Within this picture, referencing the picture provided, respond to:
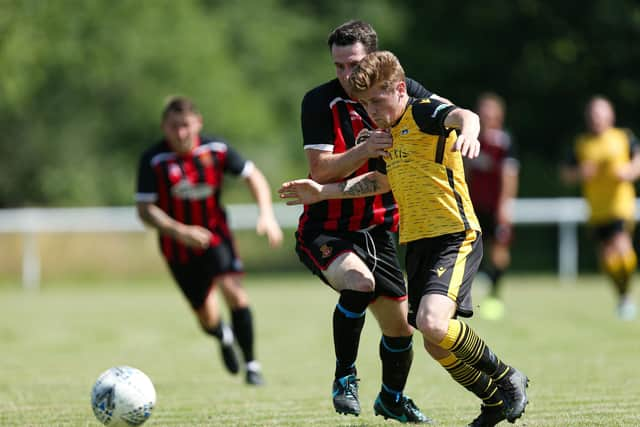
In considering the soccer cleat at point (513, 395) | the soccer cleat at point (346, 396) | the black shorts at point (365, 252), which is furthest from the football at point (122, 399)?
the soccer cleat at point (513, 395)

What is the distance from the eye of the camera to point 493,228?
13039 millimetres

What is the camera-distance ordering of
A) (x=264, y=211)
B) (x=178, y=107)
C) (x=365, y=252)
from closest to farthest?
(x=365, y=252), (x=264, y=211), (x=178, y=107)

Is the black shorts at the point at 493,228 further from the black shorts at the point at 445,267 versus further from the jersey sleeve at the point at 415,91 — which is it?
the black shorts at the point at 445,267

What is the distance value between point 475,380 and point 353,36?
1.93 m

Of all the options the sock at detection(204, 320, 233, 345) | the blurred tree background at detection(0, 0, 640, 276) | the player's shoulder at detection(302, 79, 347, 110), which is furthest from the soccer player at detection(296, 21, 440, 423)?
the blurred tree background at detection(0, 0, 640, 276)

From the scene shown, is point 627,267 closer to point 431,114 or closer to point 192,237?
point 192,237

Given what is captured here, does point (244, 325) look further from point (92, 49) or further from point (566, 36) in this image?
point (92, 49)

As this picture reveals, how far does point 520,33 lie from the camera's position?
25641mm

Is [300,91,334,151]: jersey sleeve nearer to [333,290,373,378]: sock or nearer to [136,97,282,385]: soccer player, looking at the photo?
[333,290,373,378]: sock

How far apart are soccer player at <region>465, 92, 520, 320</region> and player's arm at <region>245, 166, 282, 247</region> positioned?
15.7 ft

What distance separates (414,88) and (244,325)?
3321 millimetres

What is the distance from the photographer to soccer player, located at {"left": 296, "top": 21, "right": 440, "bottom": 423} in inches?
228

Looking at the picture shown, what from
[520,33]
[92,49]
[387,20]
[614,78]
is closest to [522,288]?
[614,78]

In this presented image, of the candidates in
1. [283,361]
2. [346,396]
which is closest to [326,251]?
[346,396]
